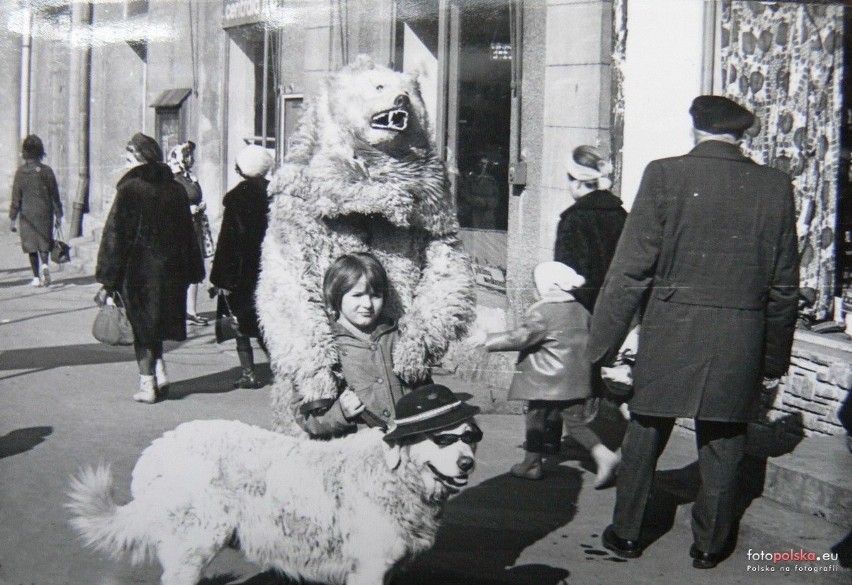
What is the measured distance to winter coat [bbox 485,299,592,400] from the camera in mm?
5062

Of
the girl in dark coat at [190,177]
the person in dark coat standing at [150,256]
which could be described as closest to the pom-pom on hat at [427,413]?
the person in dark coat standing at [150,256]

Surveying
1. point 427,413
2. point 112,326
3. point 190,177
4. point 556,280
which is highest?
point 190,177

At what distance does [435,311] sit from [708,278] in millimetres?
1028

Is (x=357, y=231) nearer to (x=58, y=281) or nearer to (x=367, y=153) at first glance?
(x=367, y=153)

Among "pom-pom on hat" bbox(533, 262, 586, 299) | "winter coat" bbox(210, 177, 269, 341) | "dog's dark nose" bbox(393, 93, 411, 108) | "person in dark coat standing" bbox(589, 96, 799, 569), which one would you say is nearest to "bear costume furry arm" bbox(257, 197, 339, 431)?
"dog's dark nose" bbox(393, 93, 411, 108)

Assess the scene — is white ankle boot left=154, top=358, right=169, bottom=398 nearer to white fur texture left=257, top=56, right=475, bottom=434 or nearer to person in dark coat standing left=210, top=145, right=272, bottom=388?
person in dark coat standing left=210, top=145, right=272, bottom=388

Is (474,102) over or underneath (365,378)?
over

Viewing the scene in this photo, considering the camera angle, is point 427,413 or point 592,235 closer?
point 427,413

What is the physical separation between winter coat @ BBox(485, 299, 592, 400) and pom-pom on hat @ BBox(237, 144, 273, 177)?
1.87m

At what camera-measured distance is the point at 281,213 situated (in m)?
3.52

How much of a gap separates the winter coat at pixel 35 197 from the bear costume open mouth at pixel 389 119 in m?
2.00

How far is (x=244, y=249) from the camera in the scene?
639cm

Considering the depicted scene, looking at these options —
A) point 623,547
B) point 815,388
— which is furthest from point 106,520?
point 815,388

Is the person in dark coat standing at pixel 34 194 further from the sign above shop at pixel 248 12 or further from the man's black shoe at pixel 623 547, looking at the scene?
the man's black shoe at pixel 623 547
